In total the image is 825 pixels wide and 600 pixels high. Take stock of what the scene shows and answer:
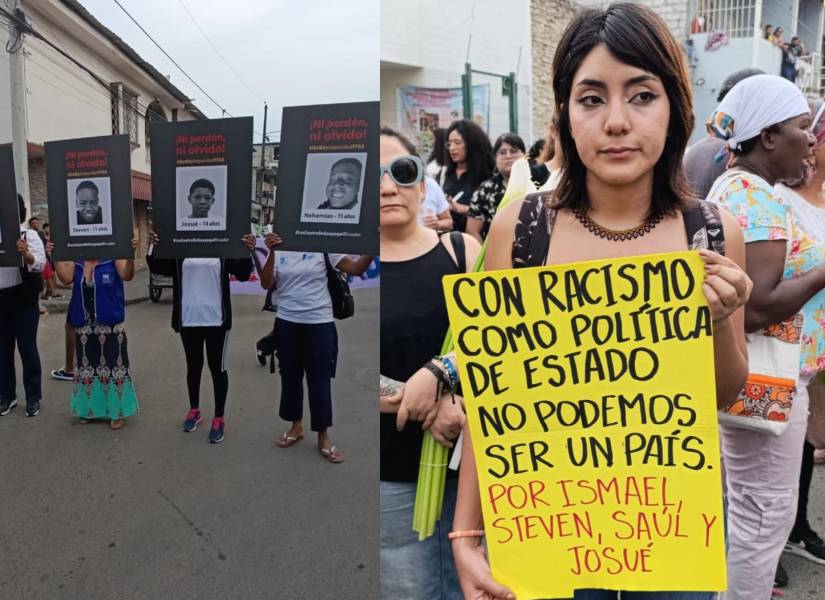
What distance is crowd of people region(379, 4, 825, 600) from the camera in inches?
44.7

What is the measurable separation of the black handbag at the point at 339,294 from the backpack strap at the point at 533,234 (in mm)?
428

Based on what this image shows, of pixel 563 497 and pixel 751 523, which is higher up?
pixel 563 497

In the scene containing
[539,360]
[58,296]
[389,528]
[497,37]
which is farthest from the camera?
[58,296]

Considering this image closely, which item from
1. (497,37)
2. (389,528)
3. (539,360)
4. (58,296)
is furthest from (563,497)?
(58,296)

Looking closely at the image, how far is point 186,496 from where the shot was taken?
1655mm

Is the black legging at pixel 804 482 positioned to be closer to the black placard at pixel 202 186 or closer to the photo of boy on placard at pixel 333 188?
the photo of boy on placard at pixel 333 188

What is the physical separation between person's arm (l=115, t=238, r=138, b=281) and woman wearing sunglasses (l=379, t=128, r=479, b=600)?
68cm

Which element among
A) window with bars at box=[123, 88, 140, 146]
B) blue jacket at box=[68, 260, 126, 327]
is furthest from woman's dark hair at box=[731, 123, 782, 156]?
blue jacket at box=[68, 260, 126, 327]

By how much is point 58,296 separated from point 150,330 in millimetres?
308

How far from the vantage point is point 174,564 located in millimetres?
1639

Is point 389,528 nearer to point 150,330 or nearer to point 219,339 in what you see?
point 219,339

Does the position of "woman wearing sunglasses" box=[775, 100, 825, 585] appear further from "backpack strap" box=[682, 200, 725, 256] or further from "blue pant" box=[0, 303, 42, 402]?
"blue pant" box=[0, 303, 42, 402]

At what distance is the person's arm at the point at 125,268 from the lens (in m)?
1.70

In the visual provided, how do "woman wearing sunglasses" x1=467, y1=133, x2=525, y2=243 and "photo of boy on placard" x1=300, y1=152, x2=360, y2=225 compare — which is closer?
"photo of boy on placard" x1=300, y1=152, x2=360, y2=225
